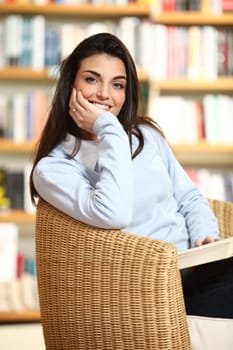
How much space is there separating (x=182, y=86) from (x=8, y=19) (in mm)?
898

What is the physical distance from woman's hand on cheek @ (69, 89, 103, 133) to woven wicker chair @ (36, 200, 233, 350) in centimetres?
21

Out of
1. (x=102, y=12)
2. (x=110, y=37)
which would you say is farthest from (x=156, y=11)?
(x=110, y=37)

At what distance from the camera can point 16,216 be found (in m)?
3.63

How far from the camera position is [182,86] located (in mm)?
3723

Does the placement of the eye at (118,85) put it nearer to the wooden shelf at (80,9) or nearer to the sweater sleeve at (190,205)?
the sweater sleeve at (190,205)

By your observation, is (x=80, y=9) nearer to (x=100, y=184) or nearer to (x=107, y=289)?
A: (x=100, y=184)

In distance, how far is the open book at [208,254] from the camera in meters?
1.60

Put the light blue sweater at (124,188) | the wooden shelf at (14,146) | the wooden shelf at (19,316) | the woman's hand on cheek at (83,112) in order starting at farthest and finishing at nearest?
the wooden shelf at (14,146)
the wooden shelf at (19,316)
the woman's hand on cheek at (83,112)
the light blue sweater at (124,188)

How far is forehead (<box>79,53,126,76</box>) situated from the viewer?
75.2 inches

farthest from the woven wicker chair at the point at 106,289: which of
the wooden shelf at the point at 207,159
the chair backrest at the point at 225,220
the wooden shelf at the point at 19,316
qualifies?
the wooden shelf at the point at 207,159

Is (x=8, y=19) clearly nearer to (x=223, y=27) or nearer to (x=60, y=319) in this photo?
(x=223, y=27)

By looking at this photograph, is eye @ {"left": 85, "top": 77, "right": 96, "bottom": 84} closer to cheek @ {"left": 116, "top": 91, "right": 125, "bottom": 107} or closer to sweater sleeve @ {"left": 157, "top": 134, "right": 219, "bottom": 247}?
cheek @ {"left": 116, "top": 91, "right": 125, "bottom": 107}

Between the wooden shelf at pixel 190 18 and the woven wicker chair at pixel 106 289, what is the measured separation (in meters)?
2.11

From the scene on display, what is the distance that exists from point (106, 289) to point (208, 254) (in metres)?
0.23
